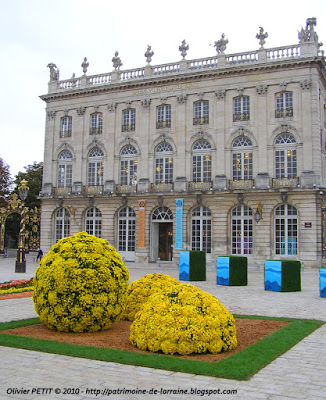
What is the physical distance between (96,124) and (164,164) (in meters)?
7.09

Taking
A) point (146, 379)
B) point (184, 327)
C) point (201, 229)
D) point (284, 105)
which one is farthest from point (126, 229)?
point (146, 379)

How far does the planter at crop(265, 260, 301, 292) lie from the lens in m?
17.2

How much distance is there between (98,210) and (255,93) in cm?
1467

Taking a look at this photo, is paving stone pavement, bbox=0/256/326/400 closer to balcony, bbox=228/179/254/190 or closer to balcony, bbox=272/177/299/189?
balcony, bbox=272/177/299/189

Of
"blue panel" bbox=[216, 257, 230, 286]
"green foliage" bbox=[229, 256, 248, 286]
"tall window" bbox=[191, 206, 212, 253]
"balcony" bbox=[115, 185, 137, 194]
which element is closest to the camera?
"green foliage" bbox=[229, 256, 248, 286]

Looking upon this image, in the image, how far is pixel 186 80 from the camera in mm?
34156

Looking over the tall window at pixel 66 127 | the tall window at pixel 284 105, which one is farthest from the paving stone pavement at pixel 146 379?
the tall window at pixel 66 127

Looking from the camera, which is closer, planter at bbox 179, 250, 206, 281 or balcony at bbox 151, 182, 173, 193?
planter at bbox 179, 250, 206, 281

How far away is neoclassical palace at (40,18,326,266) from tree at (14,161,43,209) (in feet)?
35.3

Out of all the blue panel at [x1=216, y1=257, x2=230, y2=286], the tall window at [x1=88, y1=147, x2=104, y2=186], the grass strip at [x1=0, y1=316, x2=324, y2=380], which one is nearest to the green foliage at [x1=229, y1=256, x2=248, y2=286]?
the blue panel at [x1=216, y1=257, x2=230, y2=286]

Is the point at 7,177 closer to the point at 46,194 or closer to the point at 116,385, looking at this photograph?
the point at 46,194

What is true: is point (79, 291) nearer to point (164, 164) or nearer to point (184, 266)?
point (184, 266)

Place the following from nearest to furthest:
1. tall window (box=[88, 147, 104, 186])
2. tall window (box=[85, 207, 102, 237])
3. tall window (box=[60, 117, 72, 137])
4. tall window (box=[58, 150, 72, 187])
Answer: tall window (box=[85, 207, 102, 237])
tall window (box=[88, 147, 104, 186])
tall window (box=[58, 150, 72, 187])
tall window (box=[60, 117, 72, 137])

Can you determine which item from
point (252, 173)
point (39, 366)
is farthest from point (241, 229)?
point (39, 366)
